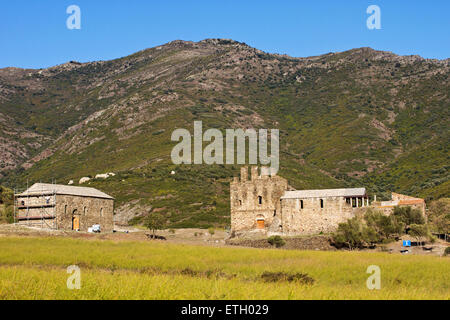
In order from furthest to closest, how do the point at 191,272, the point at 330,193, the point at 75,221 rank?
the point at 75,221
the point at 330,193
the point at 191,272

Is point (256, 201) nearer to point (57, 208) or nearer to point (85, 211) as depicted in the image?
point (85, 211)

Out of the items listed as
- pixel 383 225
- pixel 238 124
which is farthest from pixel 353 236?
pixel 238 124

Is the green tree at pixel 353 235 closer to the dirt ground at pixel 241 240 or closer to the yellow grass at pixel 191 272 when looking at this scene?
the dirt ground at pixel 241 240

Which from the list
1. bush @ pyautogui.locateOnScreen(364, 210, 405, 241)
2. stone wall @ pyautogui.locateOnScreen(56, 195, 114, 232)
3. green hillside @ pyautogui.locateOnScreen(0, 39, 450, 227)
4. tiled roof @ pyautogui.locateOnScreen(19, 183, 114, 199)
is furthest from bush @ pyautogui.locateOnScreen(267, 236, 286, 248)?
green hillside @ pyautogui.locateOnScreen(0, 39, 450, 227)

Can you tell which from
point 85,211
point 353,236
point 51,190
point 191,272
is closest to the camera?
point 191,272

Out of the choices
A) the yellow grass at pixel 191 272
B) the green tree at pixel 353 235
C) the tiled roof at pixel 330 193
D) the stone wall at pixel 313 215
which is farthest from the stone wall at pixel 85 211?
the green tree at pixel 353 235

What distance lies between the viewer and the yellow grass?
53.5ft

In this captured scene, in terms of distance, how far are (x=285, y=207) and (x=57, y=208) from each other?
2080 centimetres

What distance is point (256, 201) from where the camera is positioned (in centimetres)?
5266

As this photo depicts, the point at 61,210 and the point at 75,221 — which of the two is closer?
the point at 61,210

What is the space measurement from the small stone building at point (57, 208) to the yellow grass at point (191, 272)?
10.7m

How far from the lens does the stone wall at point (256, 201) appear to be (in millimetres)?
52031

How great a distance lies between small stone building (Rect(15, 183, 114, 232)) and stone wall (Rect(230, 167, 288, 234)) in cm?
1355

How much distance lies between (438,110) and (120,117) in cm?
7151
